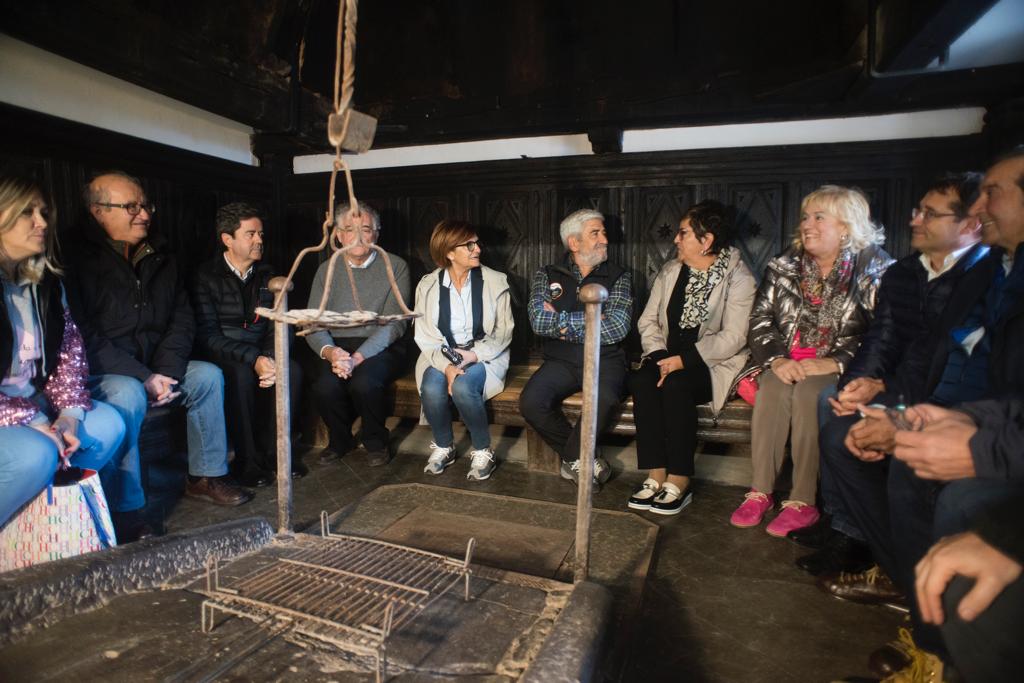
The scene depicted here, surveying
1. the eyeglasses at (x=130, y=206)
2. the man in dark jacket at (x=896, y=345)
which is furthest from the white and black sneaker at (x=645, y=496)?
the eyeglasses at (x=130, y=206)

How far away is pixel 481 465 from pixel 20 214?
2566mm

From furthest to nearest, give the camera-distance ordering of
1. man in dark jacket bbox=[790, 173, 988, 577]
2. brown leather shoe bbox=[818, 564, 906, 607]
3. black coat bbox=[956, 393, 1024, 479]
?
man in dark jacket bbox=[790, 173, 988, 577], brown leather shoe bbox=[818, 564, 906, 607], black coat bbox=[956, 393, 1024, 479]

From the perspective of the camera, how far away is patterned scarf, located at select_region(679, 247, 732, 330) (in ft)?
11.8

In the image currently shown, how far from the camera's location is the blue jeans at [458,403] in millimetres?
3764

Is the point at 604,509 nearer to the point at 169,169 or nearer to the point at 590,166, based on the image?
the point at 590,166

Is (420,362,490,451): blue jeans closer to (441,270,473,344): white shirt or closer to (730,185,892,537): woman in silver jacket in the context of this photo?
(441,270,473,344): white shirt

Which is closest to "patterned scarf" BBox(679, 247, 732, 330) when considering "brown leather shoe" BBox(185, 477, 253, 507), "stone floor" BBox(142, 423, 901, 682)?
"stone floor" BBox(142, 423, 901, 682)

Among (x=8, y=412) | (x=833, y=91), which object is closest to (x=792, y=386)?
(x=833, y=91)

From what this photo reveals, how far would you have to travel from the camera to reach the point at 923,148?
12.5 ft

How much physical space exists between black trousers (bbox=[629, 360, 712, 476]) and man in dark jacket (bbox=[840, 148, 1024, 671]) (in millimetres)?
1017

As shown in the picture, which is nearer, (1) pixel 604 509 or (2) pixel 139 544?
(2) pixel 139 544

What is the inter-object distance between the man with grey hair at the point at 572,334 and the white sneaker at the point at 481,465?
1.13 feet

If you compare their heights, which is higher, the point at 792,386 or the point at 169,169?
the point at 169,169

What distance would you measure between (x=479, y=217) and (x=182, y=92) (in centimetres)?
208
